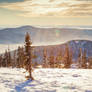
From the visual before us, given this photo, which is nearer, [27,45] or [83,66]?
[27,45]

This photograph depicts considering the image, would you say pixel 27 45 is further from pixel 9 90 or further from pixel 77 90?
pixel 77 90

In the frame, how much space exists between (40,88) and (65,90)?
13.3 feet

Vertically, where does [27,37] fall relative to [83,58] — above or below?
above

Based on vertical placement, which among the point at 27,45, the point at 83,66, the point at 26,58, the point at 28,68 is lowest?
the point at 83,66

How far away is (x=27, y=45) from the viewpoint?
1150 inches

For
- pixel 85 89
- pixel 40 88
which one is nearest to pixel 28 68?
pixel 40 88

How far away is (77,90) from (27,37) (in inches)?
534

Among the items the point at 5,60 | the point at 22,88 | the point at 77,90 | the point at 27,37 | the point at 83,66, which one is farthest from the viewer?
the point at 5,60

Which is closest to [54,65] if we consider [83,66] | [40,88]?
[83,66]

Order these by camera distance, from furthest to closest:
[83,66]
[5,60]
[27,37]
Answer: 1. [5,60]
2. [83,66]
3. [27,37]

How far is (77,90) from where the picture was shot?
22234 millimetres

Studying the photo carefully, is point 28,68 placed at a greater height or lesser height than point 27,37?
lesser

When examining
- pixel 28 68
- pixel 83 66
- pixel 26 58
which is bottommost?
pixel 83 66

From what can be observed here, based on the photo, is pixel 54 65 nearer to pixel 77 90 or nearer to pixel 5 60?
pixel 5 60
